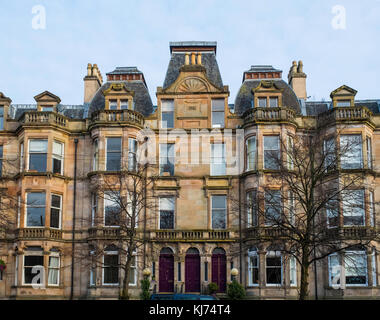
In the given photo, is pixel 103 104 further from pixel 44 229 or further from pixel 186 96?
pixel 44 229

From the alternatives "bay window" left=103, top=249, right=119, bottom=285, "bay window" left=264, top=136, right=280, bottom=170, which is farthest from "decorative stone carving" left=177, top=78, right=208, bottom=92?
"bay window" left=103, top=249, right=119, bottom=285

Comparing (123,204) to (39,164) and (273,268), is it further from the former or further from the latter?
(273,268)

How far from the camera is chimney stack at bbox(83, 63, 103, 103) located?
139 feet

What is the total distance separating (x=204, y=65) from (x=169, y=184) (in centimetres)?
999

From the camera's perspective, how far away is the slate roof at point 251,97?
39.9 metres

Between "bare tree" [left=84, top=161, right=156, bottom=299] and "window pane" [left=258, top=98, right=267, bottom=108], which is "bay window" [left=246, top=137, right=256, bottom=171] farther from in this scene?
"bare tree" [left=84, top=161, right=156, bottom=299]

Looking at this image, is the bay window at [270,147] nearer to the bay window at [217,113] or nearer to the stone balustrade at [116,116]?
the bay window at [217,113]

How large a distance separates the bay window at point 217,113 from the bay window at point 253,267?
9.12 meters

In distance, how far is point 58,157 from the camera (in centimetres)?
3828

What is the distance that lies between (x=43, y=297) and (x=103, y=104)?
14.3 meters

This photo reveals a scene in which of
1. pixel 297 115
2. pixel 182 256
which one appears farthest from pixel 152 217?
pixel 297 115

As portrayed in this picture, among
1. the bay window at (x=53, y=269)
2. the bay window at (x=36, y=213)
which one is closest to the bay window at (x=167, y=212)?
the bay window at (x=53, y=269)

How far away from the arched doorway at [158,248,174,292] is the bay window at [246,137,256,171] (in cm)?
784

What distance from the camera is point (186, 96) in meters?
39.2
